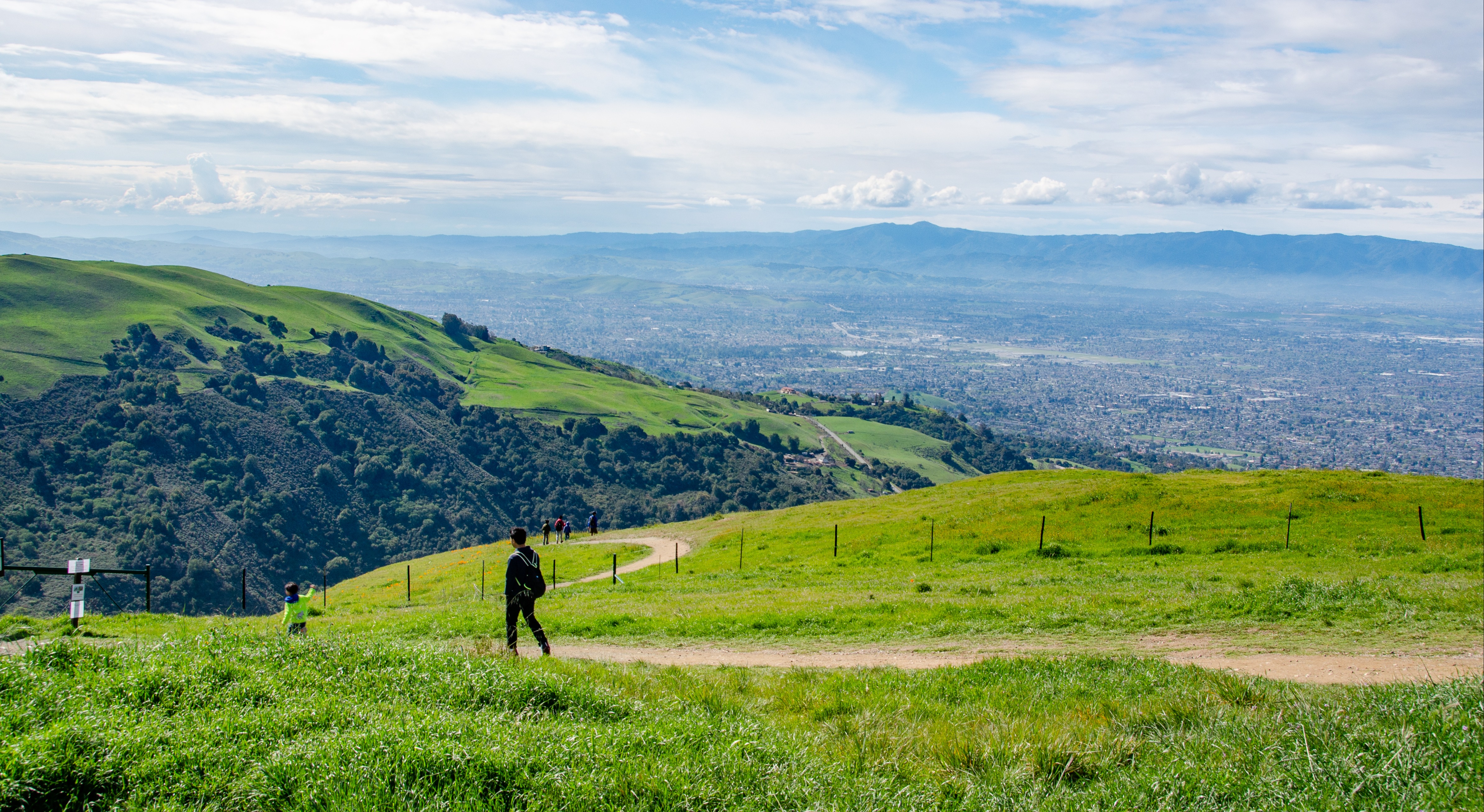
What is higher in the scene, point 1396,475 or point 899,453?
point 1396,475

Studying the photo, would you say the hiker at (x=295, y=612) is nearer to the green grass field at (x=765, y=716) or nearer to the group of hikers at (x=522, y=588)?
the green grass field at (x=765, y=716)

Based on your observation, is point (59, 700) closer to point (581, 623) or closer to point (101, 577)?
point (581, 623)

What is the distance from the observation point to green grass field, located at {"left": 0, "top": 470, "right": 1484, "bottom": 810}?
19.6ft

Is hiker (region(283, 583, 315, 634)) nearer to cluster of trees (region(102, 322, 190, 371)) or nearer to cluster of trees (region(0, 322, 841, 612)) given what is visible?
cluster of trees (region(0, 322, 841, 612))

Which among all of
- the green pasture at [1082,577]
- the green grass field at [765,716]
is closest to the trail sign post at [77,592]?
the green grass field at [765,716]

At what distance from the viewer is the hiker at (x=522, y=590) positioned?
12211 millimetres

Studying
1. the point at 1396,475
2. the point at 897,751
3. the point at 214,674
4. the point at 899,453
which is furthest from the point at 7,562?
the point at 899,453

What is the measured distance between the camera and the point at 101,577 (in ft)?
296

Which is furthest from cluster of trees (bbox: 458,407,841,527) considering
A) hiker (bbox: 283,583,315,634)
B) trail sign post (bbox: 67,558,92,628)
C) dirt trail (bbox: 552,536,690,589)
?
trail sign post (bbox: 67,558,92,628)

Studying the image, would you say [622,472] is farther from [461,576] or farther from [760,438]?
[461,576]

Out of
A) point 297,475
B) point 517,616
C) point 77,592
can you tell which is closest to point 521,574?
point 517,616

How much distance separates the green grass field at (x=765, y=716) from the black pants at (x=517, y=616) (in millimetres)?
491

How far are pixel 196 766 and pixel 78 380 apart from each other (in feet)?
579

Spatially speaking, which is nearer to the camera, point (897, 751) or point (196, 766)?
point (196, 766)
